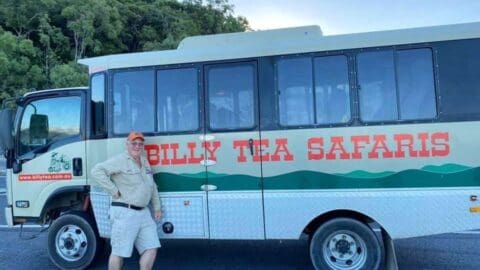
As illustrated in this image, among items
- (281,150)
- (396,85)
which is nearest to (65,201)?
(281,150)

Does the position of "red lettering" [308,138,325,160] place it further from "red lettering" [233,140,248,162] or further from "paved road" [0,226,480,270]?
"paved road" [0,226,480,270]

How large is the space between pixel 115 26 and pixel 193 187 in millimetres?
26768

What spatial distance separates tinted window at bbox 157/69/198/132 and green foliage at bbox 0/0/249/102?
18.5m

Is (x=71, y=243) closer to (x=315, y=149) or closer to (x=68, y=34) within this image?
(x=315, y=149)

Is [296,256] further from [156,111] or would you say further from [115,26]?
[115,26]

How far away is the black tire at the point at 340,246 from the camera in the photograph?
530 cm

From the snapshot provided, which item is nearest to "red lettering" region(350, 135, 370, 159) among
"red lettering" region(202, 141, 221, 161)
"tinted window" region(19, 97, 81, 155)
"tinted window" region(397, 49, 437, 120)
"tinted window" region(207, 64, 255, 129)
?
"tinted window" region(397, 49, 437, 120)

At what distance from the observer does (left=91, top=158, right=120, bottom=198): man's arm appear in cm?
525

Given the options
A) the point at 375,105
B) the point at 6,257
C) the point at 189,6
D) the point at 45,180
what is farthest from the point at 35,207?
the point at 189,6

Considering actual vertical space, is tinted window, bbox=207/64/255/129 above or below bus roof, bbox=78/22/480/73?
below

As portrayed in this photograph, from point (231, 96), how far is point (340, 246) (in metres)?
2.18

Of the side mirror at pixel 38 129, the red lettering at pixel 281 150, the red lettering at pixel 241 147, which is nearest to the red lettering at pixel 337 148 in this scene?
the red lettering at pixel 281 150

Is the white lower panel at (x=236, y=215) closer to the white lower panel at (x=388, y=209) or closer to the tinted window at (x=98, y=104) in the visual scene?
the white lower panel at (x=388, y=209)

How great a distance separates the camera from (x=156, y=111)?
5766 mm
